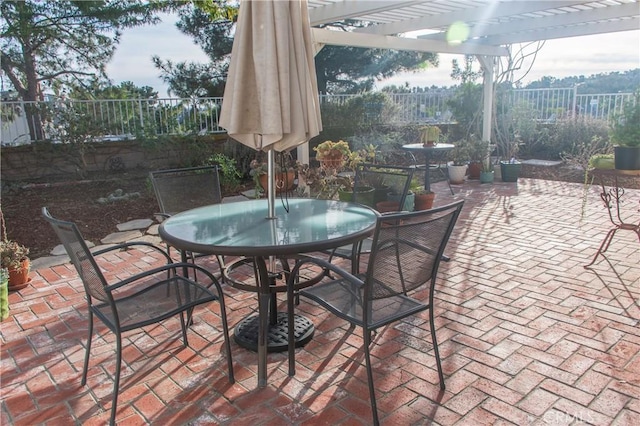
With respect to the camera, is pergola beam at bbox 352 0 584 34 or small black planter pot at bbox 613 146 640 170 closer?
small black planter pot at bbox 613 146 640 170

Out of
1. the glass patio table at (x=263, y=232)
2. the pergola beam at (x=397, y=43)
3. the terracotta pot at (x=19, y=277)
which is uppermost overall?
the pergola beam at (x=397, y=43)

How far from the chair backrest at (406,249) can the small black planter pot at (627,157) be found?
2.15 metres

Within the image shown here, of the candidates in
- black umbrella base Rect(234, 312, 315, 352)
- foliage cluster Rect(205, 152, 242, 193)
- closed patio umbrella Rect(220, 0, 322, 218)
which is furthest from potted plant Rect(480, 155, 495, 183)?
closed patio umbrella Rect(220, 0, 322, 218)

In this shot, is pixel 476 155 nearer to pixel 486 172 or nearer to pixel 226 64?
pixel 486 172

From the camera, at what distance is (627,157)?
350 cm

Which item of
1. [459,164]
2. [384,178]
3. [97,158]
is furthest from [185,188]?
[459,164]

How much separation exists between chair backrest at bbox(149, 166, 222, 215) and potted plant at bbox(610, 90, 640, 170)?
9.80ft

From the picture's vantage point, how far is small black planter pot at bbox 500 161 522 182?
7.89 meters

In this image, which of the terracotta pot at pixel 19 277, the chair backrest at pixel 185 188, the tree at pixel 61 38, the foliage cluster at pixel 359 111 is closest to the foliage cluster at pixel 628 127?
the chair backrest at pixel 185 188

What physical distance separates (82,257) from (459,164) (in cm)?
691

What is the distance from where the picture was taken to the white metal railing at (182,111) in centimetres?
700

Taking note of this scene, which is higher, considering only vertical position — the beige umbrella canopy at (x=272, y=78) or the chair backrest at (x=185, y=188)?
the beige umbrella canopy at (x=272, y=78)

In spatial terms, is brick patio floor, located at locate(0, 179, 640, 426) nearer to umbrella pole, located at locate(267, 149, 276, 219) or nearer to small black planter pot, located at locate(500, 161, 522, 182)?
umbrella pole, located at locate(267, 149, 276, 219)

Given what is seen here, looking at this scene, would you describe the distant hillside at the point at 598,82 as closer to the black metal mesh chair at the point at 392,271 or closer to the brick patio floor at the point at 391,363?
the brick patio floor at the point at 391,363
